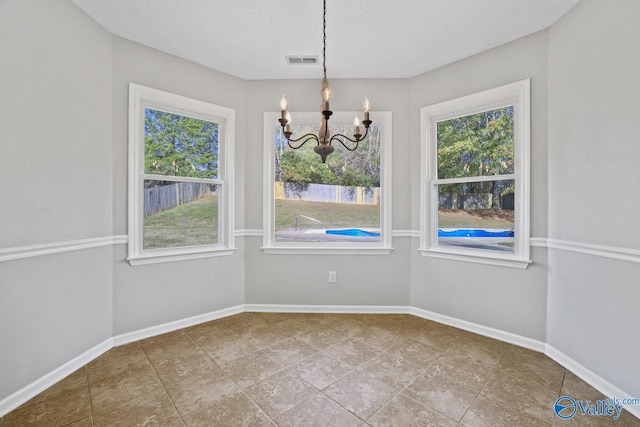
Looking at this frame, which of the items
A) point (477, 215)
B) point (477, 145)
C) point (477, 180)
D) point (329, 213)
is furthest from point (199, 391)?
point (477, 145)

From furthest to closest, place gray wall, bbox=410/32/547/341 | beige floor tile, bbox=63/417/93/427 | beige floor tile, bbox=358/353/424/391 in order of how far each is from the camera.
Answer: gray wall, bbox=410/32/547/341
beige floor tile, bbox=358/353/424/391
beige floor tile, bbox=63/417/93/427

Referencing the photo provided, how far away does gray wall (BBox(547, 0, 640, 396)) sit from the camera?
63.4 inches

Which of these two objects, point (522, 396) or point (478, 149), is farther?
point (478, 149)

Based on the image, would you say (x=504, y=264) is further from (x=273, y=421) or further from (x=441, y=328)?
(x=273, y=421)

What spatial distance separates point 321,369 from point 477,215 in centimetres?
202

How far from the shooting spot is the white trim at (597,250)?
160 centimetres

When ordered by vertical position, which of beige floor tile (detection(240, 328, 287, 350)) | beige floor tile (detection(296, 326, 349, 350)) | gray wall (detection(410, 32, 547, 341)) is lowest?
beige floor tile (detection(240, 328, 287, 350))

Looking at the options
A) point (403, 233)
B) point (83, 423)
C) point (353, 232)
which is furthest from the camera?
point (353, 232)

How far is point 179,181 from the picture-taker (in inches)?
104

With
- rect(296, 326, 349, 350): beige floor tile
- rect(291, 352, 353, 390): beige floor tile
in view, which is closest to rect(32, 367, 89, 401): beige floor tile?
rect(291, 352, 353, 390): beige floor tile

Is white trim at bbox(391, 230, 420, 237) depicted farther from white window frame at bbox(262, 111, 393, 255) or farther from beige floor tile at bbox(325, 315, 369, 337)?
beige floor tile at bbox(325, 315, 369, 337)

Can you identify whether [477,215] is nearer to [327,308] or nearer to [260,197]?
[327,308]

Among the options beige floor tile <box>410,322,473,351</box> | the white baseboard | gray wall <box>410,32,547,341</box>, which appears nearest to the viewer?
the white baseboard

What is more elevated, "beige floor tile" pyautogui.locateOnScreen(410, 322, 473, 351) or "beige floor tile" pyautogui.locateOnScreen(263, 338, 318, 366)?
"beige floor tile" pyautogui.locateOnScreen(263, 338, 318, 366)
